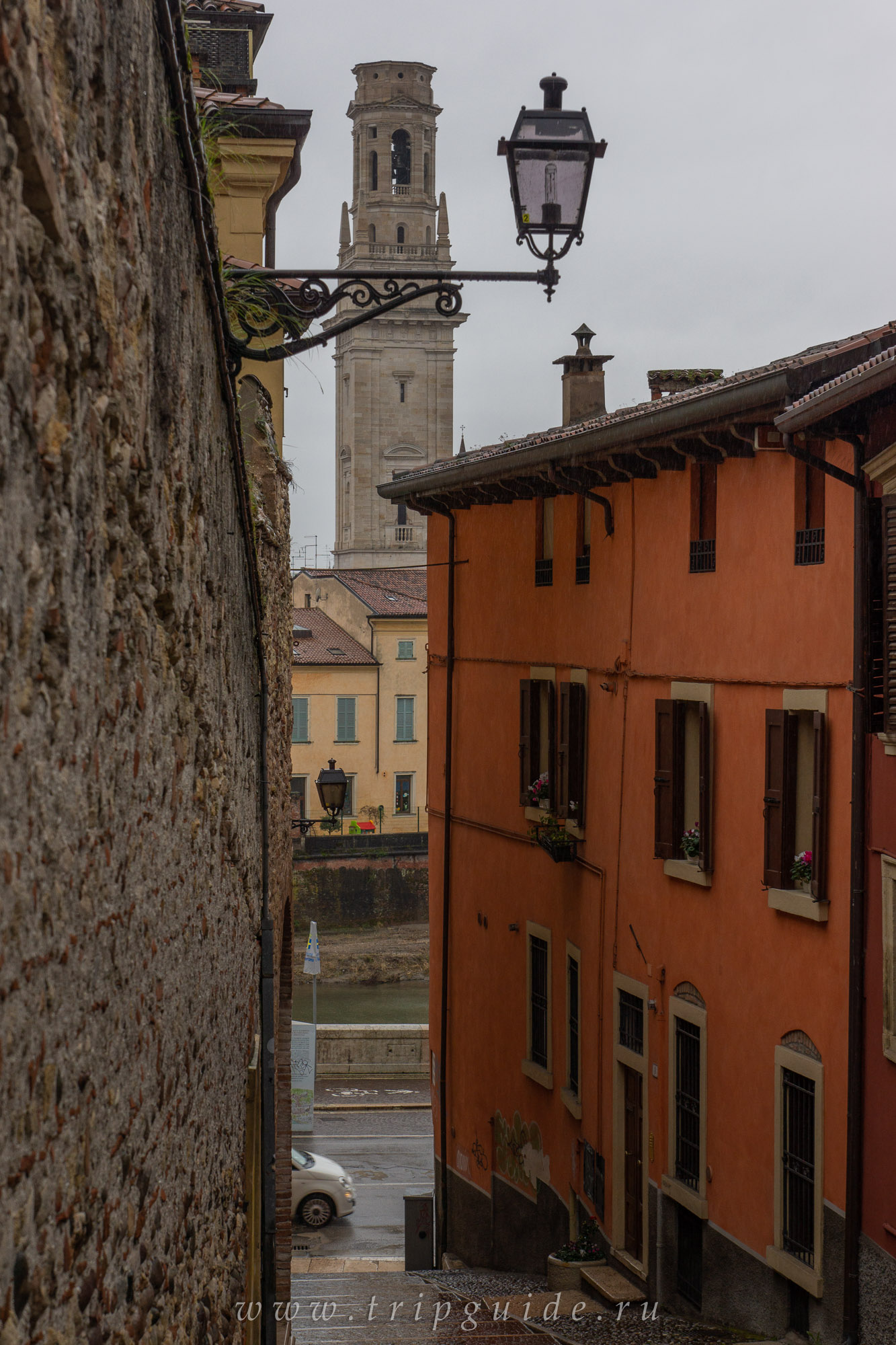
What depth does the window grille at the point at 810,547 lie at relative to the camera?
37.1 ft

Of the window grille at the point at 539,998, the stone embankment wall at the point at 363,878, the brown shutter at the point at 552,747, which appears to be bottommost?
the stone embankment wall at the point at 363,878

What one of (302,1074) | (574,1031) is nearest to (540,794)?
(574,1031)

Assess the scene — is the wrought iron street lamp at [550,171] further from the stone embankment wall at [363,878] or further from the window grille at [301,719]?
the window grille at [301,719]

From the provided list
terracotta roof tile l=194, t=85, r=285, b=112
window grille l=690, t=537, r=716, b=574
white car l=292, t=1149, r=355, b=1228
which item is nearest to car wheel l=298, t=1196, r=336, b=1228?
white car l=292, t=1149, r=355, b=1228

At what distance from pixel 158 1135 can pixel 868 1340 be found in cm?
829

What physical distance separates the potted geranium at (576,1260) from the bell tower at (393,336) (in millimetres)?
75769

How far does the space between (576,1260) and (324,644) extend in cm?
4353

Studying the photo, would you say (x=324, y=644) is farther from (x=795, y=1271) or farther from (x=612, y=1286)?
(x=795, y=1271)

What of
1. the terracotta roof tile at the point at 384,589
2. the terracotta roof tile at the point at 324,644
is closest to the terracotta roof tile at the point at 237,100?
the terracotta roof tile at the point at 324,644

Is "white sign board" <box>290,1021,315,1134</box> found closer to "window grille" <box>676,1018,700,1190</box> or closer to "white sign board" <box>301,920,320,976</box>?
A: "white sign board" <box>301,920,320,976</box>

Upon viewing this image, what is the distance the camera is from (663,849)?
44.4 feet

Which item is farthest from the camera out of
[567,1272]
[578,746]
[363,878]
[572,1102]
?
[363,878]

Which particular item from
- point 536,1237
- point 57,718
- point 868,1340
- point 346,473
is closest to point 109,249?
point 57,718

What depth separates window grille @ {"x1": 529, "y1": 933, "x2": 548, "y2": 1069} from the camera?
55.3 ft
